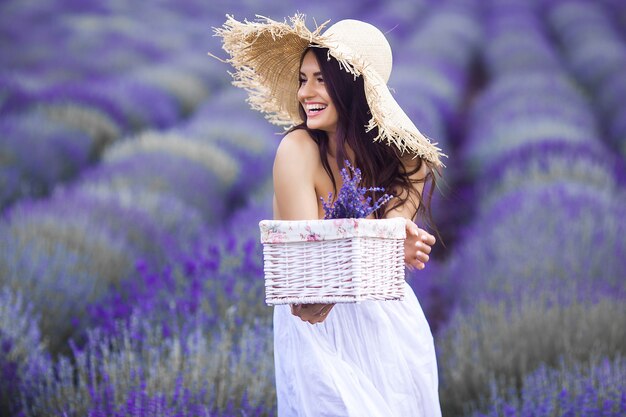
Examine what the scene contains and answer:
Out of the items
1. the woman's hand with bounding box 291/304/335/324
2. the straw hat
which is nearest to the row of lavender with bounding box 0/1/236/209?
the straw hat

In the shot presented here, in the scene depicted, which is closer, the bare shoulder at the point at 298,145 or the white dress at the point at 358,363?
the white dress at the point at 358,363

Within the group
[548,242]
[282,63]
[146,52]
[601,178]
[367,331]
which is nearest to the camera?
[367,331]

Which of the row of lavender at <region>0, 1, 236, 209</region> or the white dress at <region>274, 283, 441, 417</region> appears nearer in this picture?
the white dress at <region>274, 283, 441, 417</region>

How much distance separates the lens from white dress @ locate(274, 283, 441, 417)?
1.91 meters

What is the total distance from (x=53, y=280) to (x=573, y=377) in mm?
2311

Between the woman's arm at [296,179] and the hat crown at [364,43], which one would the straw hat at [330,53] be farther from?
the woman's arm at [296,179]

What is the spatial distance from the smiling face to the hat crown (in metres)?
0.09

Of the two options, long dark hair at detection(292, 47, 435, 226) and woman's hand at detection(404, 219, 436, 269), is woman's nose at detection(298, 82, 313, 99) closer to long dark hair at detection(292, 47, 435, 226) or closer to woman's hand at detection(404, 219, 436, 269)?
long dark hair at detection(292, 47, 435, 226)

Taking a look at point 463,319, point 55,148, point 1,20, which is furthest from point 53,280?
point 1,20

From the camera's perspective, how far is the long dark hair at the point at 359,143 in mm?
2119

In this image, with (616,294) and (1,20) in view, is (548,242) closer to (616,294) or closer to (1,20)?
(616,294)

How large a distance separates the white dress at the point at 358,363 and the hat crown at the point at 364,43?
0.61m

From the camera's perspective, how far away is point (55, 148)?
23.3ft

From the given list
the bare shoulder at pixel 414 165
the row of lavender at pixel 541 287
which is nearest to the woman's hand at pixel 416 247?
the bare shoulder at pixel 414 165
